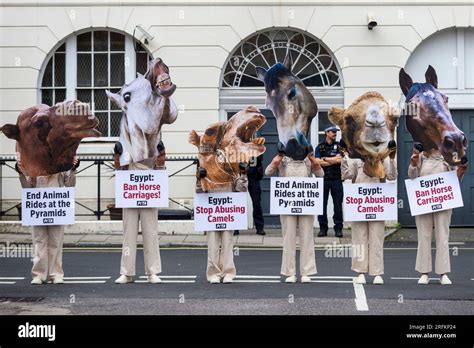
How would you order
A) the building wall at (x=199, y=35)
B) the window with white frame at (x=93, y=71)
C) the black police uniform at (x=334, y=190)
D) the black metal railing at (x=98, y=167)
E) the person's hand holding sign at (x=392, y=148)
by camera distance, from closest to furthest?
the person's hand holding sign at (x=392, y=148) → the black police uniform at (x=334, y=190) → the black metal railing at (x=98, y=167) → the building wall at (x=199, y=35) → the window with white frame at (x=93, y=71)

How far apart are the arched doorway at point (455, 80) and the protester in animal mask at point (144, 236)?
9.86 m

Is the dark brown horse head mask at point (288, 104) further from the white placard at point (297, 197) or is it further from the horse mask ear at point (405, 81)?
the horse mask ear at point (405, 81)

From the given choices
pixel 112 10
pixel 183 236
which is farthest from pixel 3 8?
pixel 183 236

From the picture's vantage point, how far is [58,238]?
46.1 ft

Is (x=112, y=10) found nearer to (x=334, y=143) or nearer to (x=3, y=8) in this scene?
(x=3, y=8)

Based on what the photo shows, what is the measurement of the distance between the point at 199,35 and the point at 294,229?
30.8ft

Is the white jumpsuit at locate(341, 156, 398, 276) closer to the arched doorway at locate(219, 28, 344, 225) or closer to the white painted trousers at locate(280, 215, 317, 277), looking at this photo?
the white painted trousers at locate(280, 215, 317, 277)

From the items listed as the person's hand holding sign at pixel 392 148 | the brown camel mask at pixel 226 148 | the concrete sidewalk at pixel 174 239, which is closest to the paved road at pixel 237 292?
the brown camel mask at pixel 226 148

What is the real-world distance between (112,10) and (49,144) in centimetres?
897

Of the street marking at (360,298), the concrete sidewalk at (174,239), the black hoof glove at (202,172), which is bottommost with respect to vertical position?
the street marking at (360,298)

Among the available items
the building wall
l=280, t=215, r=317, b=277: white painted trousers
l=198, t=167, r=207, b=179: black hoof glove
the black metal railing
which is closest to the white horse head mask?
l=198, t=167, r=207, b=179: black hoof glove

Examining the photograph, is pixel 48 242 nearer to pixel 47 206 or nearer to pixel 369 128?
pixel 47 206

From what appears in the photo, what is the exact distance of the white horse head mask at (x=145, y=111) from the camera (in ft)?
45.3

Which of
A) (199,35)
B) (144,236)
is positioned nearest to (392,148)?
(144,236)
